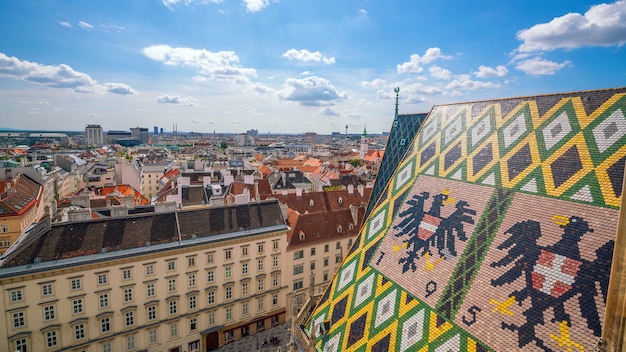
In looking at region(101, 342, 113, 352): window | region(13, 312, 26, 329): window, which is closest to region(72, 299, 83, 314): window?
region(13, 312, 26, 329): window

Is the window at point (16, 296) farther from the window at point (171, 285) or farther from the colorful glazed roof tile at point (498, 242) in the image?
the colorful glazed roof tile at point (498, 242)

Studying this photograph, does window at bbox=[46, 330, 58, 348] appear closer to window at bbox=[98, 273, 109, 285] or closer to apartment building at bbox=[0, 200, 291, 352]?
apartment building at bbox=[0, 200, 291, 352]

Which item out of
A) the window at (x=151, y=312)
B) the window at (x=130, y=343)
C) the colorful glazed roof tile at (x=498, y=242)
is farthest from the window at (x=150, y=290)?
the colorful glazed roof tile at (x=498, y=242)

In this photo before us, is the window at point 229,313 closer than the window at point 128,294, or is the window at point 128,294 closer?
the window at point 128,294

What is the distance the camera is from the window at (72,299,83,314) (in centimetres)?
2078

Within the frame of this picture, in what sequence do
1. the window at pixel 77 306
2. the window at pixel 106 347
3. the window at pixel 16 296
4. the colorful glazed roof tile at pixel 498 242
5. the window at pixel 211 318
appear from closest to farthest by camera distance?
the colorful glazed roof tile at pixel 498 242 → the window at pixel 16 296 → the window at pixel 77 306 → the window at pixel 106 347 → the window at pixel 211 318

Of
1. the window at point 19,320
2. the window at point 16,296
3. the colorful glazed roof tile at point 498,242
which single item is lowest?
the window at point 19,320

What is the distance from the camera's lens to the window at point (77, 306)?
68.2 ft

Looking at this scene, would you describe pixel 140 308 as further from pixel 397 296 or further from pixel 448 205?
pixel 448 205

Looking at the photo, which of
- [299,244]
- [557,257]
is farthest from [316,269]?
[557,257]

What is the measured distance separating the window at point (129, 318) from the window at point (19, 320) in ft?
17.4

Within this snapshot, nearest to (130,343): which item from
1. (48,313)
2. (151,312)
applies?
(151,312)

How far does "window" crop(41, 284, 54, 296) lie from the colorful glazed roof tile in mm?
16444

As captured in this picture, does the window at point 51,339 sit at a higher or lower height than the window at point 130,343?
higher
